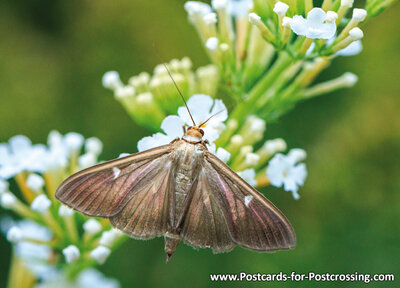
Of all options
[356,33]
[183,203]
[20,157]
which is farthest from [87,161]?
[356,33]

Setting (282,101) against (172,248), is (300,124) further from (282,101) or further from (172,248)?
(172,248)

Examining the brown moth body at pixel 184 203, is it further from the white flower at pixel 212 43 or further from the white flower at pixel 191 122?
the white flower at pixel 212 43

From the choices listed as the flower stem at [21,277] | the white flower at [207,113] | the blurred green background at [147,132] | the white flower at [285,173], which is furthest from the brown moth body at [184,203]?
the blurred green background at [147,132]

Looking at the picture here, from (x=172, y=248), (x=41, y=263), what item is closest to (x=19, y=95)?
(x=41, y=263)

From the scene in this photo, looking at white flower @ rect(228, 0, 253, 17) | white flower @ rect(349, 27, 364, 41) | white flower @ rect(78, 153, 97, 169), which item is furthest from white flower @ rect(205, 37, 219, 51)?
white flower @ rect(78, 153, 97, 169)

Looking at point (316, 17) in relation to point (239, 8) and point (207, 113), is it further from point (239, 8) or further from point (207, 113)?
point (239, 8)
